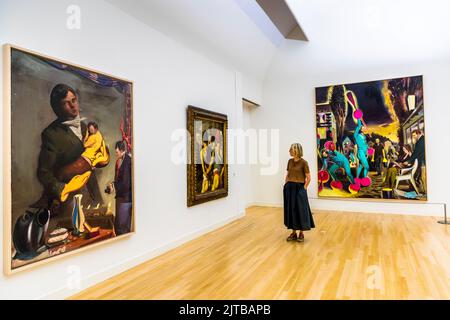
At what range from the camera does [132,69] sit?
386 centimetres

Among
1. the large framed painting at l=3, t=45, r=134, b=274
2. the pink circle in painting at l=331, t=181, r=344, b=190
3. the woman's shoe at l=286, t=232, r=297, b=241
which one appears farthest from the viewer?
the pink circle in painting at l=331, t=181, r=344, b=190

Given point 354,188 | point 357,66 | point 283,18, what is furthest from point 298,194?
point 357,66

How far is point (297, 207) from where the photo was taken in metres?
4.83

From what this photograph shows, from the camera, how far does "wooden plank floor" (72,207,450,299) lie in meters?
3.03

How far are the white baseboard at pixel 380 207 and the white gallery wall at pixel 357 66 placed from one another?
0.06 feet

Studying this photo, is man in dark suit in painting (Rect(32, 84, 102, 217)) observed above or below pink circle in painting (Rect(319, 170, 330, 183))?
above

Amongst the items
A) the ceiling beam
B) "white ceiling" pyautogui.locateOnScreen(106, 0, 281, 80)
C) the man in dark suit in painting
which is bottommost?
the man in dark suit in painting

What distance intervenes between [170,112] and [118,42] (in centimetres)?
125

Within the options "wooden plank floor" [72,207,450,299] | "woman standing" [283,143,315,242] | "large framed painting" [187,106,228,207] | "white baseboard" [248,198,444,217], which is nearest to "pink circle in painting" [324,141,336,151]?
"white baseboard" [248,198,444,217]

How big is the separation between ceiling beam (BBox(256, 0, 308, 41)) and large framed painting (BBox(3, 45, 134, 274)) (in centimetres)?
300

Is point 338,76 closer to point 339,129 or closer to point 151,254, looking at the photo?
point 339,129

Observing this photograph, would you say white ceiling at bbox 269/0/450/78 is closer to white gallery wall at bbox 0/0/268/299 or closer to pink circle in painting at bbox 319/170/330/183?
white gallery wall at bbox 0/0/268/299

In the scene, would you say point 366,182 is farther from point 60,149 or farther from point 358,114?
point 60,149
